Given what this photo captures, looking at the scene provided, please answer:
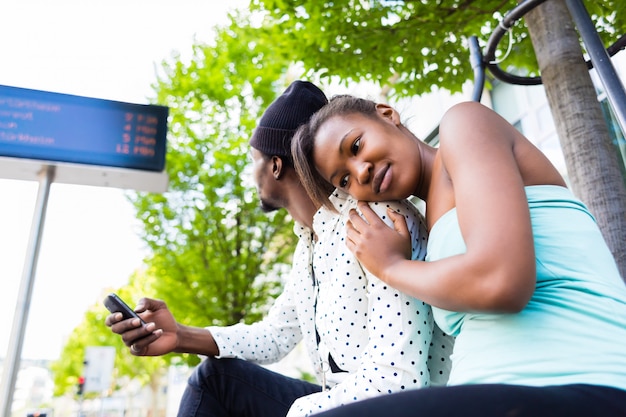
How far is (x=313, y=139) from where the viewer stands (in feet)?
4.57

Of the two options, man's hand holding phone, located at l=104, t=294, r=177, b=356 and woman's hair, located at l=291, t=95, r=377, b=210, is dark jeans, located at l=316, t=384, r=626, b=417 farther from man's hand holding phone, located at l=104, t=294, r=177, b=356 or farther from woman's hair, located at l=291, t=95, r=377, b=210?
man's hand holding phone, located at l=104, t=294, r=177, b=356

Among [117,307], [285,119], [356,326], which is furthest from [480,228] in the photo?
[117,307]

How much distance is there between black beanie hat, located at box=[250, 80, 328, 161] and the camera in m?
1.95

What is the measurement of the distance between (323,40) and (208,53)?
17.5 ft

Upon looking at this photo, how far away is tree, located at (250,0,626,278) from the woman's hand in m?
1.38

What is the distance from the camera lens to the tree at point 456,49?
7.32ft

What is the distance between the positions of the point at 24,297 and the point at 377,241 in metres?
3.00

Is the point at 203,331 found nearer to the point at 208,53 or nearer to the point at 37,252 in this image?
the point at 37,252

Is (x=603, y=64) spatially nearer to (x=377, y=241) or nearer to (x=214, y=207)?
(x=377, y=241)

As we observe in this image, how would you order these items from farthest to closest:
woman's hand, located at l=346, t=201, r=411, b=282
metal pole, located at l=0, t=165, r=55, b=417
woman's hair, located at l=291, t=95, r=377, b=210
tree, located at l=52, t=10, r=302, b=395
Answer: tree, located at l=52, t=10, r=302, b=395 < metal pole, located at l=0, t=165, r=55, b=417 < woman's hair, located at l=291, t=95, r=377, b=210 < woman's hand, located at l=346, t=201, r=411, b=282

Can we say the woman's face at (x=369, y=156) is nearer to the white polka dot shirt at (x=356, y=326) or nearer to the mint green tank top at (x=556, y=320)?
the white polka dot shirt at (x=356, y=326)

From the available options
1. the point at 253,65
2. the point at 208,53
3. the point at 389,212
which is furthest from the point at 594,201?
the point at 208,53

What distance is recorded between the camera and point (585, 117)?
2305 mm

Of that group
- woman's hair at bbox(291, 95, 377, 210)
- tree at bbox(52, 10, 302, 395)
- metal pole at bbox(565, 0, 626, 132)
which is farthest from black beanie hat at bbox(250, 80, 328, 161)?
tree at bbox(52, 10, 302, 395)
